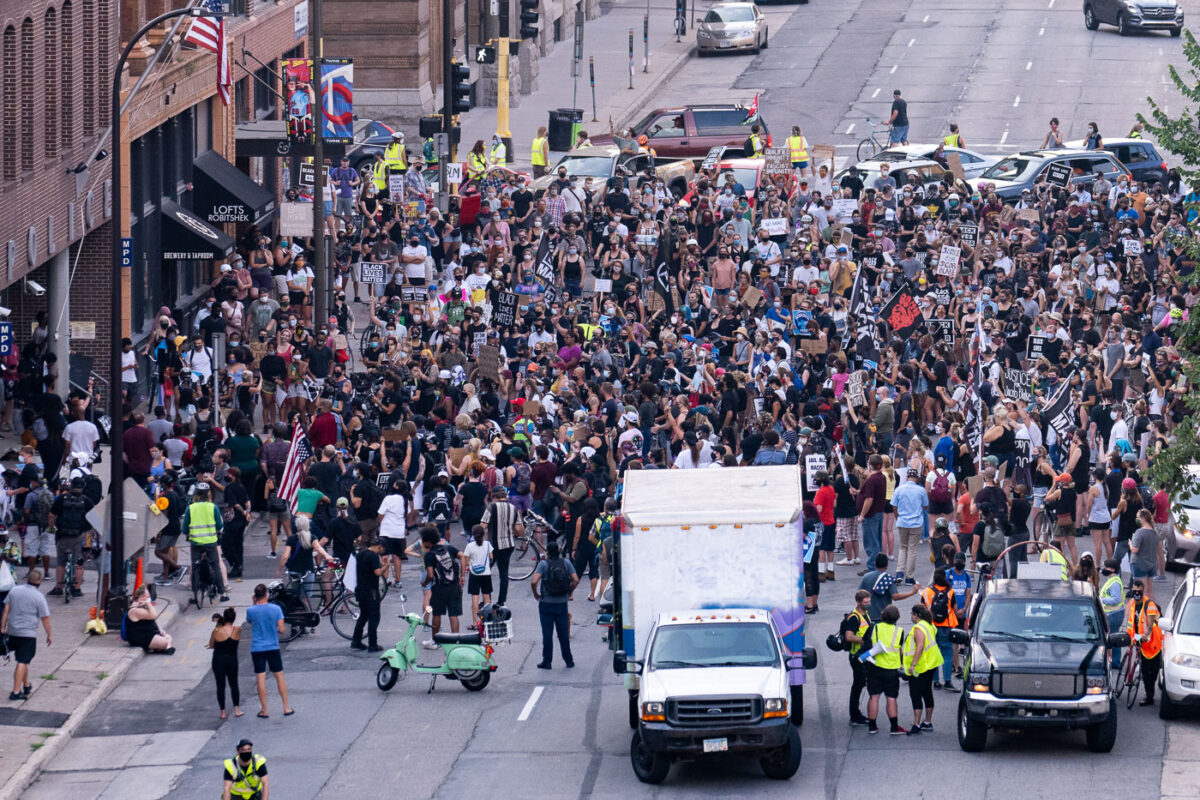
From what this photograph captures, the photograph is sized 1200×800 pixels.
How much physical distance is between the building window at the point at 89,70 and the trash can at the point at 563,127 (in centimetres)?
2110

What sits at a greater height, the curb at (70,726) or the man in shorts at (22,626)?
the man in shorts at (22,626)

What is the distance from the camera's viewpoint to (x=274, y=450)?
28.8m

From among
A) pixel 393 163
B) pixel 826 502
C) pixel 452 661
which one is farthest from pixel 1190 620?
pixel 393 163

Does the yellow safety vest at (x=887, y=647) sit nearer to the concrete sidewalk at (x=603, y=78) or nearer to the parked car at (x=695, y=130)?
the parked car at (x=695, y=130)

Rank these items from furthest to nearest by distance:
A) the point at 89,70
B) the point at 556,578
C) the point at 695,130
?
the point at 695,130 → the point at 89,70 → the point at 556,578

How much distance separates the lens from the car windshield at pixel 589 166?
46906 millimetres

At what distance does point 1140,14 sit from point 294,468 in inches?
1870

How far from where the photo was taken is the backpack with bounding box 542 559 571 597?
75.3 ft

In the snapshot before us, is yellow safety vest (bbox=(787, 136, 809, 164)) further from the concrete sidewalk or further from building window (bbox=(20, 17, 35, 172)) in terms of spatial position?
building window (bbox=(20, 17, 35, 172))

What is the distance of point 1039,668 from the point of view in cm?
2014

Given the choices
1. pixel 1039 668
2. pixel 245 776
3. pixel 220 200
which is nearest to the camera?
pixel 245 776

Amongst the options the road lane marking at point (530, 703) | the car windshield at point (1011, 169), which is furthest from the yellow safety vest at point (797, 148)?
the road lane marking at point (530, 703)

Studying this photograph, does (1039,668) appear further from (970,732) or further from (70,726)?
(70,726)

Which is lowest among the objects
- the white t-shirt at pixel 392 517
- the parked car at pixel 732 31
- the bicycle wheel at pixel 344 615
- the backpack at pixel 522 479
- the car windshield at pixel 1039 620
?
the bicycle wheel at pixel 344 615
